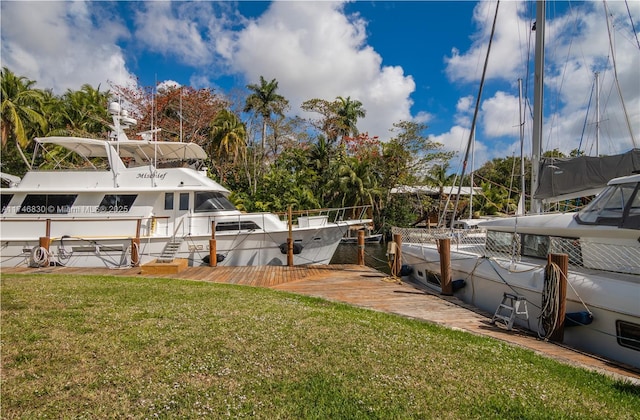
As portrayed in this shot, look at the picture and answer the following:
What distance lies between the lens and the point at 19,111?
2439 cm

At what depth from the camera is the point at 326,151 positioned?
103ft

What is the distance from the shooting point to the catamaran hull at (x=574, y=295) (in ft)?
16.2

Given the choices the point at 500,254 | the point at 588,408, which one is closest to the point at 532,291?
the point at 500,254

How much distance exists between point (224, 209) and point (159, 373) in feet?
33.0

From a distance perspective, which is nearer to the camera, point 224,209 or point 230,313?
point 230,313

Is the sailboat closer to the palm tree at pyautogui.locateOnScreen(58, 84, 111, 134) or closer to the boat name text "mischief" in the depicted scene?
the boat name text "mischief"

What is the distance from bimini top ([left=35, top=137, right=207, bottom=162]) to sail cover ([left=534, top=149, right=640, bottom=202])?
37.9ft

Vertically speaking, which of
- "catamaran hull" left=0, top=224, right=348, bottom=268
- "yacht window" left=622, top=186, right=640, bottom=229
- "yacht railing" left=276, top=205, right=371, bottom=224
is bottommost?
"catamaran hull" left=0, top=224, right=348, bottom=268

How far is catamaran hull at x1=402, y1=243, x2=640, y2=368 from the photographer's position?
16.2 ft

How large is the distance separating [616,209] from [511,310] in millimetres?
2462

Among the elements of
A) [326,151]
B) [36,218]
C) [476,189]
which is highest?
[326,151]

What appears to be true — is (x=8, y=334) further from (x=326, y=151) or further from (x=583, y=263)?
(x=326, y=151)

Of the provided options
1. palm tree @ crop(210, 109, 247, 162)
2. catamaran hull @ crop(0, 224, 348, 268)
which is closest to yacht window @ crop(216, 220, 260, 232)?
catamaran hull @ crop(0, 224, 348, 268)

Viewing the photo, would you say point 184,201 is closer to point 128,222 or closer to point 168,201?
point 168,201
